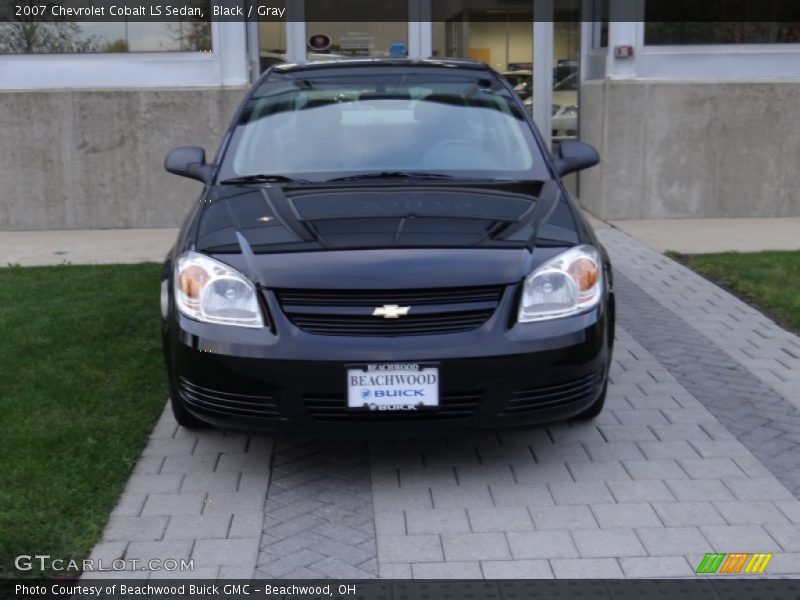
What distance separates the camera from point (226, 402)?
4.32 m

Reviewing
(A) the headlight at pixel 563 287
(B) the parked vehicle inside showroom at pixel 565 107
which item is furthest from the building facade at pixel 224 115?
(A) the headlight at pixel 563 287

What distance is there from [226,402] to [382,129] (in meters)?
1.94

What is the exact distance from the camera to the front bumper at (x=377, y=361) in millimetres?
4133

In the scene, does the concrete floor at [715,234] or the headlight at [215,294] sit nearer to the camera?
the headlight at [215,294]

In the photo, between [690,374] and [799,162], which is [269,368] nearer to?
[690,374]

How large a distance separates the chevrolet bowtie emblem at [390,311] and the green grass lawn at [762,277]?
372 cm

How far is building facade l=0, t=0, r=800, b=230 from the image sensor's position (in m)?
11.0

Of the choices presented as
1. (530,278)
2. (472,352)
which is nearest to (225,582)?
(472,352)

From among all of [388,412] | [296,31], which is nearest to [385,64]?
[388,412]

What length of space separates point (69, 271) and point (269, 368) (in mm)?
5110

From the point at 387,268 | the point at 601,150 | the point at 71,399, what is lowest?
the point at 71,399

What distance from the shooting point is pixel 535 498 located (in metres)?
4.36

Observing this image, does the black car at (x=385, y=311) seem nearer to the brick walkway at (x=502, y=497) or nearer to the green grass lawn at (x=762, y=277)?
the brick walkway at (x=502, y=497)

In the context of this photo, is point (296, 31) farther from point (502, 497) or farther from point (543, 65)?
point (502, 497)
